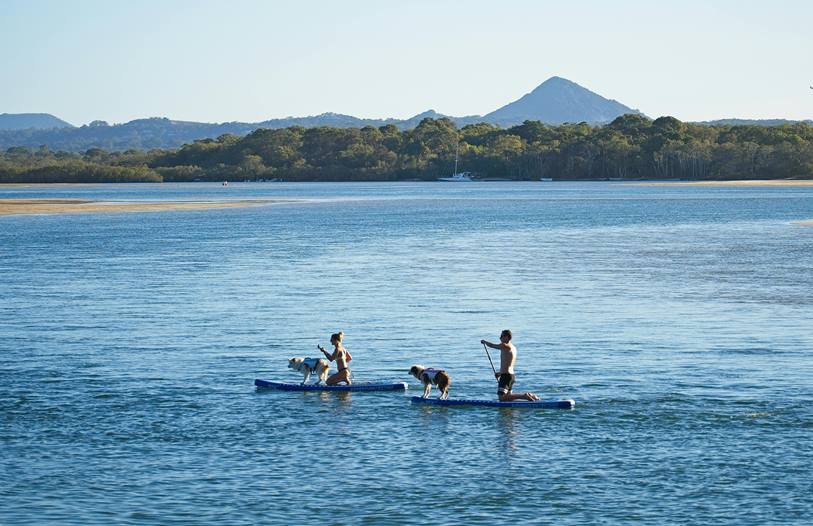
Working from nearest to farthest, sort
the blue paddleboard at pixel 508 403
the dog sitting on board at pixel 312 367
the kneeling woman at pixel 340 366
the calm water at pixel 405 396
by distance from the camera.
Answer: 1. the calm water at pixel 405 396
2. the blue paddleboard at pixel 508 403
3. the kneeling woman at pixel 340 366
4. the dog sitting on board at pixel 312 367

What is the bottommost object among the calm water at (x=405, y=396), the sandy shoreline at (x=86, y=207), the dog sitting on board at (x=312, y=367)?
the sandy shoreline at (x=86, y=207)

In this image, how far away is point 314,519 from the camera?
66.1ft

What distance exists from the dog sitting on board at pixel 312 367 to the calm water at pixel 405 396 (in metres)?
0.80

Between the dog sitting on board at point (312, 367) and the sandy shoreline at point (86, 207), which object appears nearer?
the dog sitting on board at point (312, 367)

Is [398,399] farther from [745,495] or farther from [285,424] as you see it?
[745,495]

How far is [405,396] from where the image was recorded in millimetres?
29969

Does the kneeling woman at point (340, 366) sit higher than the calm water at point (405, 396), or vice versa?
the kneeling woman at point (340, 366)

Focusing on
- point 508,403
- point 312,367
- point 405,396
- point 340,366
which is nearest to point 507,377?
point 508,403

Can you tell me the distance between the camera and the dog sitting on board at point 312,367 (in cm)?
3047

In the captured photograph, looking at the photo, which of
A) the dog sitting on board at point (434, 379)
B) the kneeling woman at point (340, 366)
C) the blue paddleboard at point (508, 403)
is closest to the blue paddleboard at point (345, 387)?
the kneeling woman at point (340, 366)

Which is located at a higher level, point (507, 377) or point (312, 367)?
point (507, 377)

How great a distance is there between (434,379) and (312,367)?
361 centimetres

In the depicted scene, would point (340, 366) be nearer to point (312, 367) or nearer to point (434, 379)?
point (312, 367)

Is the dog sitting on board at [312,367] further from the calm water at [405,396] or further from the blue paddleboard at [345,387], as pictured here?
the calm water at [405,396]
